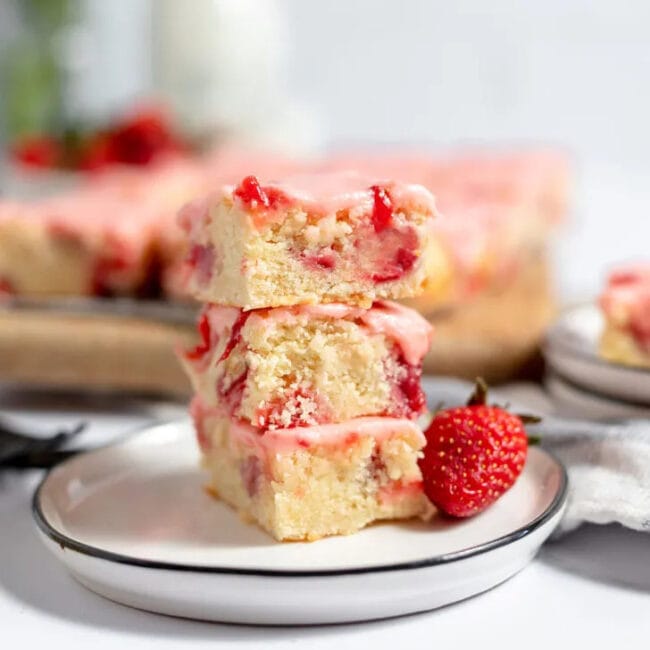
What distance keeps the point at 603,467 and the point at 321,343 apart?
0.44 meters

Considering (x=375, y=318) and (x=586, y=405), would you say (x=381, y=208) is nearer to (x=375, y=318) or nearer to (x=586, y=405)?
(x=375, y=318)

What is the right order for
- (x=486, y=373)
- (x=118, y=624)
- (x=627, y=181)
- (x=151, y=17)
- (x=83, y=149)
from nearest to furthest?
(x=118, y=624) < (x=486, y=373) < (x=83, y=149) < (x=151, y=17) < (x=627, y=181)

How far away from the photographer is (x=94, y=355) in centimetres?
219

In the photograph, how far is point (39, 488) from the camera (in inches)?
57.5

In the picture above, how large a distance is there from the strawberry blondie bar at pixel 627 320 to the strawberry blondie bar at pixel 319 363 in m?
0.57

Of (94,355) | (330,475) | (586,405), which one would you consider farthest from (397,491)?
(94,355)

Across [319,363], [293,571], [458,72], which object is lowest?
[293,571]

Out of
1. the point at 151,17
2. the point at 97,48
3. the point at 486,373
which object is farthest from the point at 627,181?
the point at 486,373

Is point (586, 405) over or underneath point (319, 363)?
underneath

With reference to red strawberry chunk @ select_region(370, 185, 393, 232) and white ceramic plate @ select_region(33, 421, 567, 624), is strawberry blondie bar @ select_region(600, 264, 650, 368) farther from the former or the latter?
red strawberry chunk @ select_region(370, 185, 393, 232)

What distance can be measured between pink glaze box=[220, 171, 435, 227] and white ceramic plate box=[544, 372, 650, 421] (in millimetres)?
591

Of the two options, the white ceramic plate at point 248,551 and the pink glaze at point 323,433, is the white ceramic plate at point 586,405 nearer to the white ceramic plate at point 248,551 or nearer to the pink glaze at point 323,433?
the white ceramic plate at point 248,551

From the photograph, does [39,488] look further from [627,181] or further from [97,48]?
[97,48]

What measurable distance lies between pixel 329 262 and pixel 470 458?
0.99 ft
